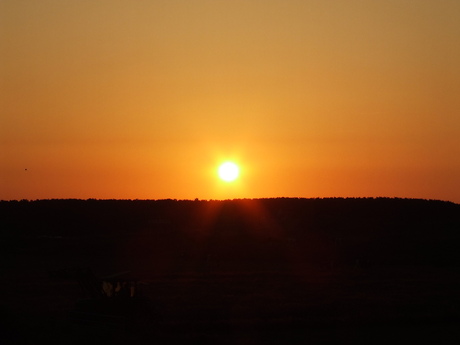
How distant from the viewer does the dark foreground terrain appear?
83.2ft

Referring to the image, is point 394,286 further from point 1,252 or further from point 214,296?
point 1,252

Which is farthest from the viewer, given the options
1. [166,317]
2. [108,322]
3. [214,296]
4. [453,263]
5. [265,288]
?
[453,263]

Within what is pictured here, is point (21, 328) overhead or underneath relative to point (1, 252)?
underneath

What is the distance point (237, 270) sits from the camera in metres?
52.5

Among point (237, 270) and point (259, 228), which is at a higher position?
point (259, 228)

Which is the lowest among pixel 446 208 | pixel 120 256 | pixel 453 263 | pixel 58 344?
pixel 58 344

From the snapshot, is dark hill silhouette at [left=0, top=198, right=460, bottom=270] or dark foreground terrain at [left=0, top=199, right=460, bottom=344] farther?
dark hill silhouette at [left=0, top=198, right=460, bottom=270]

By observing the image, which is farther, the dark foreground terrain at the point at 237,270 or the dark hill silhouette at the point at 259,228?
the dark hill silhouette at the point at 259,228

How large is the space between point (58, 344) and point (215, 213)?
7249 centimetres

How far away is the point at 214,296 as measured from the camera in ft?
117

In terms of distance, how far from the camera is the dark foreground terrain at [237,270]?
83.2 ft

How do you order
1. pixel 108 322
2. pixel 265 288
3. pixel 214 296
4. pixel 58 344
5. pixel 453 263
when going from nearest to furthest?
pixel 58 344
pixel 108 322
pixel 214 296
pixel 265 288
pixel 453 263

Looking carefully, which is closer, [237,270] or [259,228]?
[237,270]

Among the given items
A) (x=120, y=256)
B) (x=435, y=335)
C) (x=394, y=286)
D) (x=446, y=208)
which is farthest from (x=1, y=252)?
(x=446, y=208)
